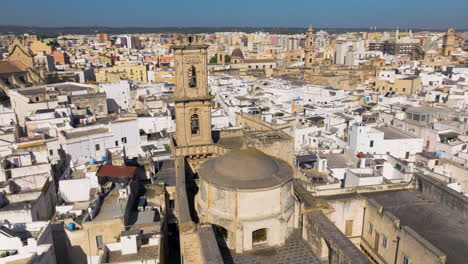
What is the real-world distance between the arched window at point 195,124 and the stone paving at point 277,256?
35.0 feet

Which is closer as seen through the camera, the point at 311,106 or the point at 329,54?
the point at 311,106

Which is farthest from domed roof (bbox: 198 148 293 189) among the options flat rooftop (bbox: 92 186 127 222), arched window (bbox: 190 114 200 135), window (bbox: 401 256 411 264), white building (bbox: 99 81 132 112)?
white building (bbox: 99 81 132 112)

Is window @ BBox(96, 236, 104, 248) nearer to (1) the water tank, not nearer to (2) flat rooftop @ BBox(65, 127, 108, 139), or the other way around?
(1) the water tank

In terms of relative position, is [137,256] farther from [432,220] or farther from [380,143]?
[380,143]

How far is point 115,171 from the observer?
19.7 metres

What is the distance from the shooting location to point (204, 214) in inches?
473

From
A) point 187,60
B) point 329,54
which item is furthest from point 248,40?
point 187,60

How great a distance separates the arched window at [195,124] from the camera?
21.2 m

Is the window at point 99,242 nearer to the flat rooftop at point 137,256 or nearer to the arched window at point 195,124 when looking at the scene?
the flat rooftop at point 137,256

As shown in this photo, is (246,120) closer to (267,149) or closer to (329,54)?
(267,149)

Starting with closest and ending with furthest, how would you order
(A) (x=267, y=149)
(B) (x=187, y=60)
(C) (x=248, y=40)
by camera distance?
(A) (x=267, y=149) < (B) (x=187, y=60) < (C) (x=248, y=40)

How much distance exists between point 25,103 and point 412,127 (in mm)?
35350

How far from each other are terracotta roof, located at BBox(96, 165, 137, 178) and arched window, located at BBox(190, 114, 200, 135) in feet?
13.5

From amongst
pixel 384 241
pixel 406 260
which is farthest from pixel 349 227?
pixel 406 260
